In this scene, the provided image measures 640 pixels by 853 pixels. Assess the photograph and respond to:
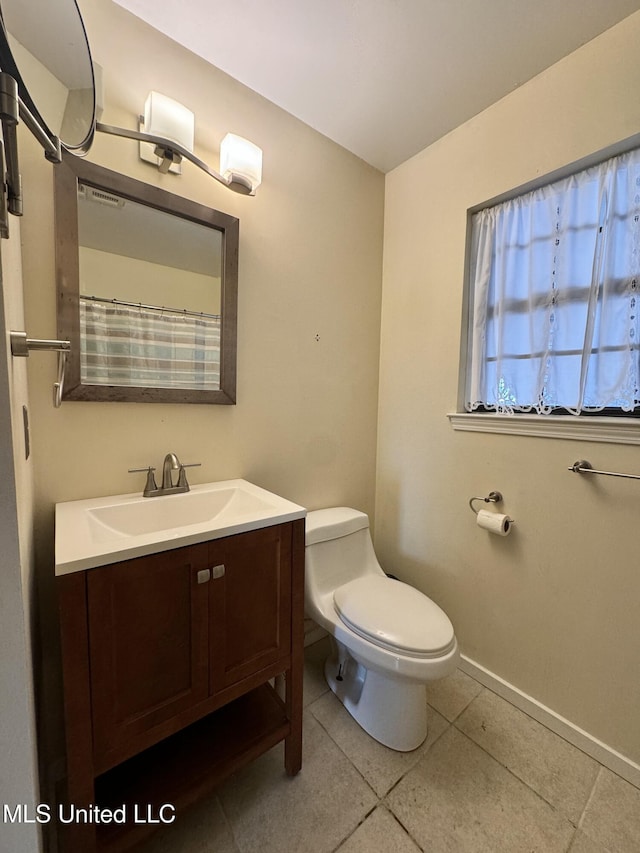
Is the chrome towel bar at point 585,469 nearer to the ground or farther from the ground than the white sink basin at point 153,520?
farther from the ground

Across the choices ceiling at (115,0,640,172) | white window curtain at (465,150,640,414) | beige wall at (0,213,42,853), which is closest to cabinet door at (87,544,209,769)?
beige wall at (0,213,42,853)

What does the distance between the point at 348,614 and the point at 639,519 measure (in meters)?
1.03

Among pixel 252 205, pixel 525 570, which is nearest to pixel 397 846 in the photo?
pixel 525 570

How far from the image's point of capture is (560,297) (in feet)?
4.18

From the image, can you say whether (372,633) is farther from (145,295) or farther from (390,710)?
(145,295)

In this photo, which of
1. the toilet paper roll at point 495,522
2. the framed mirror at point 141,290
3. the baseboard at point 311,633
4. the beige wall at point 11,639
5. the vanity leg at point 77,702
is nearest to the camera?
the beige wall at point 11,639

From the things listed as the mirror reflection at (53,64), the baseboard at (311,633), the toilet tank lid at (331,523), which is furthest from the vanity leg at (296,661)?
the mirror reflection at (53,64)

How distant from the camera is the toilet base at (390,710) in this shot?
123cm

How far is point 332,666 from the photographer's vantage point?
153 cm

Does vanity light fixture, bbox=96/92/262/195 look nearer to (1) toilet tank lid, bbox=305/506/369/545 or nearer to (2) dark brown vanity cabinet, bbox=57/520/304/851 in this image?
(2) dark brown vanity cabinet, bbox=57/520/304/851

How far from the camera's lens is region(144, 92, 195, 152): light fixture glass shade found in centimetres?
110

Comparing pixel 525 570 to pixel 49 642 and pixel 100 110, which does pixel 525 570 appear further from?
pixel 100 110

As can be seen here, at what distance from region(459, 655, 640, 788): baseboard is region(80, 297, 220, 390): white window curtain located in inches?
68.4

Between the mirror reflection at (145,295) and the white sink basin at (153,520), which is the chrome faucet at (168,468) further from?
the mirror reflection at (145,295)
